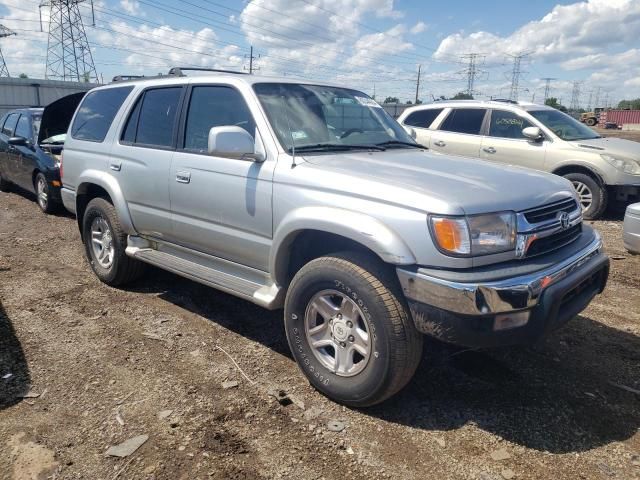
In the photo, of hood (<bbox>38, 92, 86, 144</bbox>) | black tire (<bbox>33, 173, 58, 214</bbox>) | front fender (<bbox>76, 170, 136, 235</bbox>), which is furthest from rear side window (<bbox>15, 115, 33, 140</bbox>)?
front fender (<bbox>76, 170, 136, 235</bbox>)

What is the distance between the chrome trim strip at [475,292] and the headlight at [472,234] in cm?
18

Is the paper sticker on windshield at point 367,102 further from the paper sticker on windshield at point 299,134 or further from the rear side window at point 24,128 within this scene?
the rear side window at point 24,128

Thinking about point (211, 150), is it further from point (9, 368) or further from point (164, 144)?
point (9, 368)

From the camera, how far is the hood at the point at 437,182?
2779mm

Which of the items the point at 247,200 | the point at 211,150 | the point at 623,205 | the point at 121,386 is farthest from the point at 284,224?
the point at 623,205

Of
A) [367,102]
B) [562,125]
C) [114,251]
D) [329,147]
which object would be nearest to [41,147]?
[114,251]

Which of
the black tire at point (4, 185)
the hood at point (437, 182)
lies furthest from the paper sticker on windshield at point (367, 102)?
the black tire at point (4, 185)

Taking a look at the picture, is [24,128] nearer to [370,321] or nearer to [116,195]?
[116,195]

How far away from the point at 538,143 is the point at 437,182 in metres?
6.60

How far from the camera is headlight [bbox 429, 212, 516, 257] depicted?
8.76ft

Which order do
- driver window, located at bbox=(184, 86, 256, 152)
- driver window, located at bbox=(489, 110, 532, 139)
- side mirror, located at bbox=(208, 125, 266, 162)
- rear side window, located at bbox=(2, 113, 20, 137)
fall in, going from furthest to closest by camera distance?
rear side window, located at bbox=(2, 113, 20, 137)
driver window, located at bbox=(489, 110, 532, 139)
driver window, located at bbox=(184, 86, 256, 152)
side mirror, located at bbox=(208, 125, 266, 162)

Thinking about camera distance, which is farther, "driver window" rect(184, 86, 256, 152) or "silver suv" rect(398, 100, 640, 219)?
"silver suv" rect(398, 100, 640, 219)

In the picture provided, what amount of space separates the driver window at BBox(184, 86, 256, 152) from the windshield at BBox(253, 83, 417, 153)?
0.18 m

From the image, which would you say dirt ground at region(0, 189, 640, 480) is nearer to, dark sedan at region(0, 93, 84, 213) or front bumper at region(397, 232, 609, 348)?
front bumper at region(397, 232, 609, 348)
